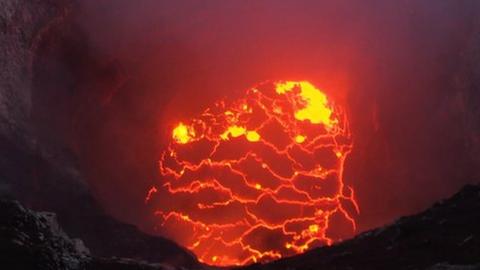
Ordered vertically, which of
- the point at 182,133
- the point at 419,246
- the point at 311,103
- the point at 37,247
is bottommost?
the point at 419,246

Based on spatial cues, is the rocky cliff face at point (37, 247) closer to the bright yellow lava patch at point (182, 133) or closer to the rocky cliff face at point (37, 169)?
the rocky cliff face at point (37, 169)

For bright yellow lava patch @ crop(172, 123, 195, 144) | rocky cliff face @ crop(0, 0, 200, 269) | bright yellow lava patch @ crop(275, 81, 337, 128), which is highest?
bright yellow lava patch @ crop(275, 81, 337, 128)

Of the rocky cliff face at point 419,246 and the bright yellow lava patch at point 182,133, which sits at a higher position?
the bright yellow lava patch at point 182,133

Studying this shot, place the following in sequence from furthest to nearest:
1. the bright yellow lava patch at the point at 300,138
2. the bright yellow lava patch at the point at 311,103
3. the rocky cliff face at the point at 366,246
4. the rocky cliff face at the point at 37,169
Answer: the bright yellow lava patch at the point at 311,103 < the bright yellow lava patch at the point at 300,138 < the rocky cliff face at the point at 37,169 < the rocky cliff face at the point at 366,246

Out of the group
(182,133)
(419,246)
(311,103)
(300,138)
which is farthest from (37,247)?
(311,103)

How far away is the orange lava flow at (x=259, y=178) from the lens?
23.5 m

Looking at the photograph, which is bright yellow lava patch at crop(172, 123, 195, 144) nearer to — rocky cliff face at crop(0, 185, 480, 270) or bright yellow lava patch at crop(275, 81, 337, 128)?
bright yellow lava patch at crop(275, 81, 337, 128)

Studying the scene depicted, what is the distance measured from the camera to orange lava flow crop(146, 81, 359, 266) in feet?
77.1

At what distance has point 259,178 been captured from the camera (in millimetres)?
24938

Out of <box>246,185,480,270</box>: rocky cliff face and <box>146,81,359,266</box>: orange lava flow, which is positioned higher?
<box>146,81,359,266</box>: orange lava flow

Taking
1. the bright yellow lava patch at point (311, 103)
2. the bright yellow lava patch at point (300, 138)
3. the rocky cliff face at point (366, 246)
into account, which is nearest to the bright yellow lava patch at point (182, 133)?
the bright yellow lava patch at point (311, 103)

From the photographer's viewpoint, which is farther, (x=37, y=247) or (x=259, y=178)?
(x=259, y=178)

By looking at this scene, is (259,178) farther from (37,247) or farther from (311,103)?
(37,247)

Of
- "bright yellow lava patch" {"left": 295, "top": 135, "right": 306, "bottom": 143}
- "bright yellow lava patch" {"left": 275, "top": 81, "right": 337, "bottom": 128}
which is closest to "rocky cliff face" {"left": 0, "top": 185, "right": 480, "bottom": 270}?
"bright yellow lava patch" {"left": 295, "top": 135, "right": 306, "bottom": 143}
